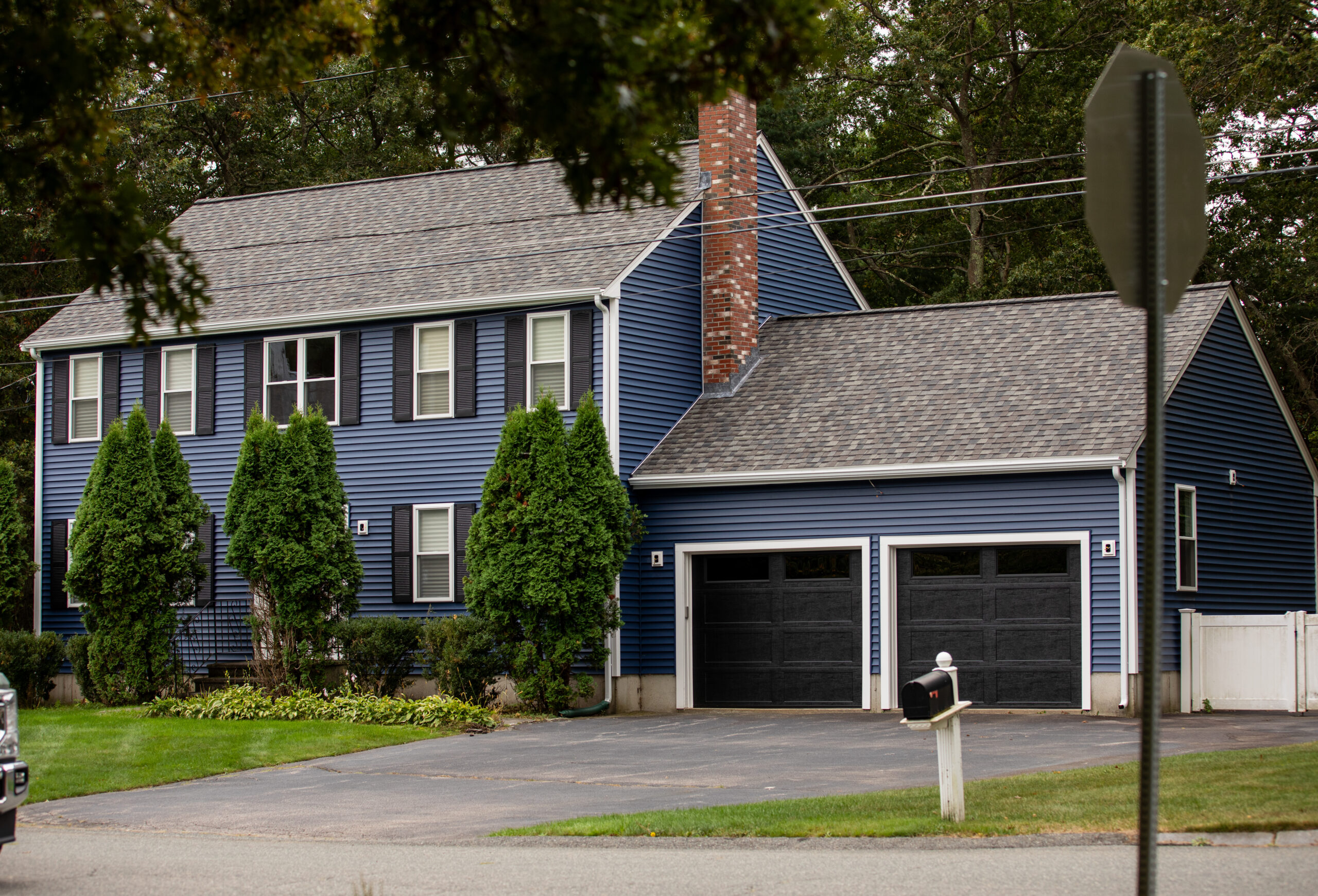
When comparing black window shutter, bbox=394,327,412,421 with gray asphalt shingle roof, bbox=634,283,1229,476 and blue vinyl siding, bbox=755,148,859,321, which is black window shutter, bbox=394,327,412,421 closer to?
gray asphalt shingle roof, bbox=634,283,1229,476

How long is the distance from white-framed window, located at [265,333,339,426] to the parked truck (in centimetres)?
1647

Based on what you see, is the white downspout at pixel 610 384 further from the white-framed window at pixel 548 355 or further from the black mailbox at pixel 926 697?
the black mailbox at pixel 926 697

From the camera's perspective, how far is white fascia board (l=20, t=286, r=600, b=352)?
2345 centimetres

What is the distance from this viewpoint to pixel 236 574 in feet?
86.0

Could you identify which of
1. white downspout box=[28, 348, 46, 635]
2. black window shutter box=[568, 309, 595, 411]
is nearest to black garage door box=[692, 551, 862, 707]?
black window shutter box=[568, 309, 595, 411]

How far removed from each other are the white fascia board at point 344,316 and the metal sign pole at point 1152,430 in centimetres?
1840

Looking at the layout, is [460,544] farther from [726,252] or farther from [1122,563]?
[1122,563]

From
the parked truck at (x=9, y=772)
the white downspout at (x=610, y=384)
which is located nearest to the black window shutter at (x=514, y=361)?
the white downspout at (x=610, y=384)

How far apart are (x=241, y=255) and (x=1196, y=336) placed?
1669 centimetres

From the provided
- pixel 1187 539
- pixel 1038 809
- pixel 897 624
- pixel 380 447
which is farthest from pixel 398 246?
pixel 1038 809

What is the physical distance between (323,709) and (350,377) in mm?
6266

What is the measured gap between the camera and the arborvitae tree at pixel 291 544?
22672 mm

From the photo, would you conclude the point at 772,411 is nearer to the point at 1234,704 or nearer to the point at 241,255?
the point at 1234,704

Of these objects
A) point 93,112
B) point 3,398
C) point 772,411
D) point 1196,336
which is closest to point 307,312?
point 772,411
